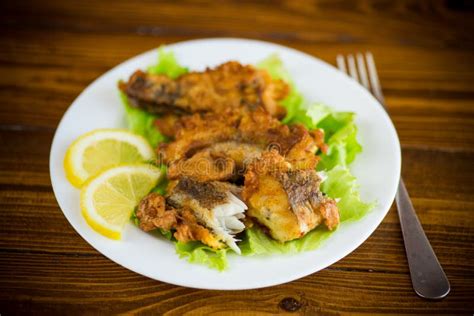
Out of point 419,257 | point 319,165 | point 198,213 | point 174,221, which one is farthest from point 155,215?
point 419,257

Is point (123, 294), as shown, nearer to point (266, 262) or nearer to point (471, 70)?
point (266, 262)

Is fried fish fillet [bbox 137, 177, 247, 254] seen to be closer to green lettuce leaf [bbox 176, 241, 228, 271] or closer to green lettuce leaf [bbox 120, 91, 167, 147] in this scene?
green lettuce leaf [bbox 176, 241, 228, 271]

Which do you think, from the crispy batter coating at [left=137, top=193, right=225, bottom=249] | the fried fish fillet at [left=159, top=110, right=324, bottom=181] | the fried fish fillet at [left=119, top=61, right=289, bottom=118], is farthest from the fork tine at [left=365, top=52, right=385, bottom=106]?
the crispy batter coating at [left=137, top=193, right=225, bottom=249]

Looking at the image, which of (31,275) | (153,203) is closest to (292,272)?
(153,203)

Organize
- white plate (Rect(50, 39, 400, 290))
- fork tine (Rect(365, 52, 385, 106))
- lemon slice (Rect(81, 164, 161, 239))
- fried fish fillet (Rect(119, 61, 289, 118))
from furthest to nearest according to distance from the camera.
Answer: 1. fork tine (Rect(365, 52, 385, 106))
2. fried fish fillet (Rect(119, 61, 289, 118))
3. lemon slice (Rect(81, 164, 161, 239))
4. white plate (Rect(50, 39, 400, 290))

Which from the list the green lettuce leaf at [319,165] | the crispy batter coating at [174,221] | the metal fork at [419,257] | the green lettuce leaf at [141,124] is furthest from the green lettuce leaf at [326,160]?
the green lettuce leaf at [141,124]
